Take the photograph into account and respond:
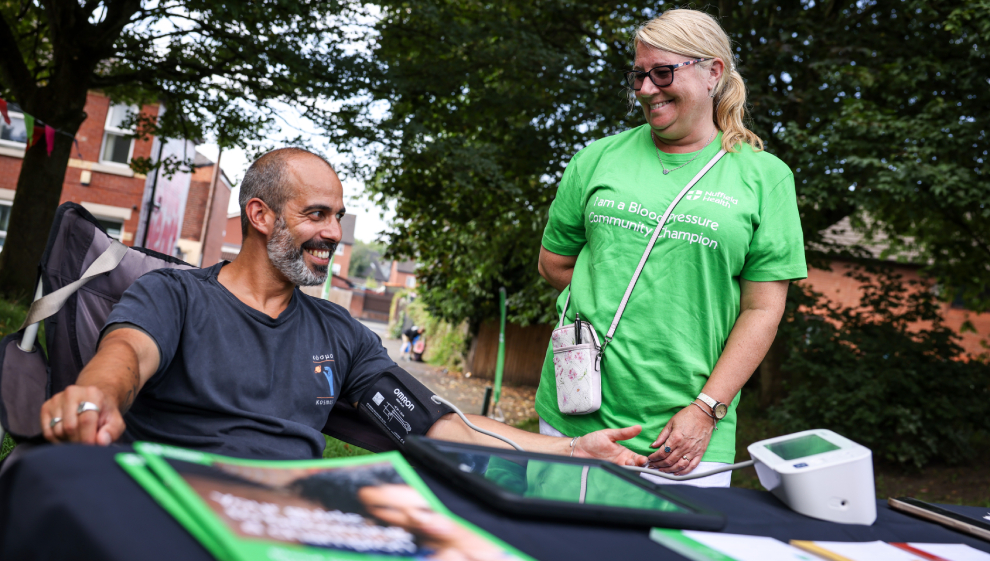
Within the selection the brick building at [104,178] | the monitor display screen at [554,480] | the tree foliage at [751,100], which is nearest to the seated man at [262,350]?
the monitor display screen at [554,480]

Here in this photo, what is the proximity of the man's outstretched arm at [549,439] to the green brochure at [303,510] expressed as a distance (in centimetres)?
85

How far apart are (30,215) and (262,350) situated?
9086mm

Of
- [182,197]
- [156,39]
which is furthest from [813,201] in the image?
[182,197]

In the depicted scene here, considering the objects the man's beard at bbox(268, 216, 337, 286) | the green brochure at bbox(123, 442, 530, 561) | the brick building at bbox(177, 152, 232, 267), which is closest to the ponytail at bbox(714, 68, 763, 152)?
the man's beard at bbox(268, 216, 337, 286)

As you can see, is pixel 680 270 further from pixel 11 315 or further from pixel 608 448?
pixel 11 315

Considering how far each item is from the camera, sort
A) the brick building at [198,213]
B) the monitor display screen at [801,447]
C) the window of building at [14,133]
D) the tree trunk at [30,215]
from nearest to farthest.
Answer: the monitor display screen at [801,447], the tree trunk at [30,215], the window of building at [14,133], the brick building at [198,213]

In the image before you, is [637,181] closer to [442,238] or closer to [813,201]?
[813,201]

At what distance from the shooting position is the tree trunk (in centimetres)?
923

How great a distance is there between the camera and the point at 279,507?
741mm

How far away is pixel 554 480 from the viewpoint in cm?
108

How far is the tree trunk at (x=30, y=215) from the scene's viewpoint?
363 inches

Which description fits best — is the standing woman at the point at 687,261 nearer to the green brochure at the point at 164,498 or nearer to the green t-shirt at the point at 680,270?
the green t-shirt at the point at 680,270

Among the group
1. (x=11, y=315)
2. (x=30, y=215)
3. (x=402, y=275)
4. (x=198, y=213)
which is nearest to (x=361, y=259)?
(x=402, y=275)

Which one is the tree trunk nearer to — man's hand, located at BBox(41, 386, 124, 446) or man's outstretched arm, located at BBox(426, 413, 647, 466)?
man's outstretched arm, located at BBox(426, 413, 647, 466)
